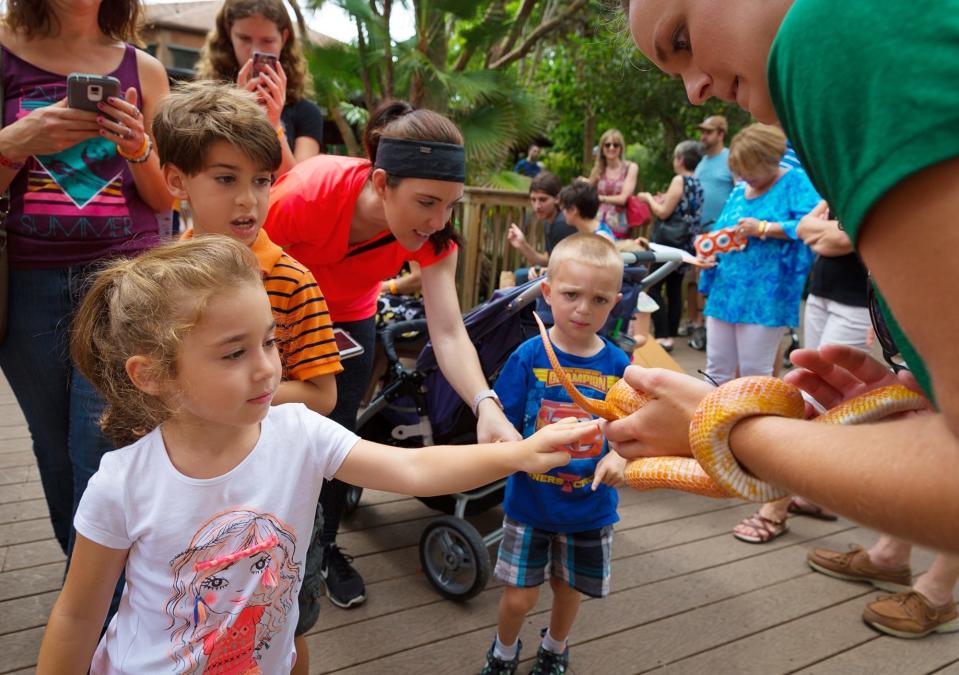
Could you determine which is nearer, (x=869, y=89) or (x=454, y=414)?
(x=869, y=89)

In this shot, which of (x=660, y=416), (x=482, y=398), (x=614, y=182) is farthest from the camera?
(x=614, y=182)

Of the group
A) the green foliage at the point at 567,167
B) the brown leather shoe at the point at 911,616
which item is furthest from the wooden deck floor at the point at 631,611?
the green foliage at the point at 567,167

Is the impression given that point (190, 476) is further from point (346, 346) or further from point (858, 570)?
point (858, 570)

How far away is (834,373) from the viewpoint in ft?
4.17

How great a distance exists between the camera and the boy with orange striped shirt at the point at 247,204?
172 centimetres

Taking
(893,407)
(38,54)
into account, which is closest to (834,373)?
(893,407)

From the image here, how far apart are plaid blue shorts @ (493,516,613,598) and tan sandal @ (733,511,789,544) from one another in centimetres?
140

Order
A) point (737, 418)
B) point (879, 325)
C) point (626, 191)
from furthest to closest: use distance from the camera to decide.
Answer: point (626, 191) → point (879, 325) → point (737, 418)

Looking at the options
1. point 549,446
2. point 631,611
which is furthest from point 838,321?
point 549,446

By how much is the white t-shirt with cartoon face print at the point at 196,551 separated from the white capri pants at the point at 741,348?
2635 millimetres

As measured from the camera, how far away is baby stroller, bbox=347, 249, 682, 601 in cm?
267

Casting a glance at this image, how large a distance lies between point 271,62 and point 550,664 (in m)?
2.20

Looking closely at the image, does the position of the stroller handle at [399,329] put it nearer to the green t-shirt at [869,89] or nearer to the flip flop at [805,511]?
the flip flop at [805,511]

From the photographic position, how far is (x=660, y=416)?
1.09 metres
